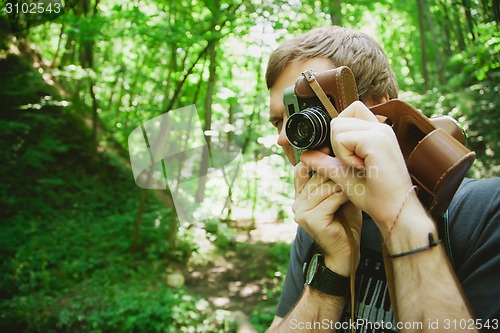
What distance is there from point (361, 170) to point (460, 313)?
395 mm

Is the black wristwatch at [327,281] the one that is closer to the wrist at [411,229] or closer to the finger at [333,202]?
the finger at [333,202]

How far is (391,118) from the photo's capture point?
100 cm

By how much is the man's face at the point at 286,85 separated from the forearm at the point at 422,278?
1.95ft

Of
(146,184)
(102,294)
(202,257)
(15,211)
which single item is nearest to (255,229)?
(202,257)

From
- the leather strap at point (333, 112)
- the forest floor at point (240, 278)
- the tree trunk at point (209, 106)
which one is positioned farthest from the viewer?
the tree trunk at point (209, 106)

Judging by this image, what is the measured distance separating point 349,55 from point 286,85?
275 mm

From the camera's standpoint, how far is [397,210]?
842 millimetres

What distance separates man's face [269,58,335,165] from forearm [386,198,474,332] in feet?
1.95

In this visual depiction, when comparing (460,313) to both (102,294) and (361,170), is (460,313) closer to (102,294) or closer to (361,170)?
(361,170)

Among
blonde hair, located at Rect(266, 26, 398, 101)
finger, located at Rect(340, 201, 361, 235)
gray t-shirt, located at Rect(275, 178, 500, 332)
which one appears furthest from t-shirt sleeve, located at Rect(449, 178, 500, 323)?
blonde hair, located at Rect(266, 26, 398, 101)

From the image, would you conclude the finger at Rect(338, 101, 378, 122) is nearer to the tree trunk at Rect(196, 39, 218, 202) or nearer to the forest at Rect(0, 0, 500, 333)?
the forest at Rect(0, 0, 500, 333)

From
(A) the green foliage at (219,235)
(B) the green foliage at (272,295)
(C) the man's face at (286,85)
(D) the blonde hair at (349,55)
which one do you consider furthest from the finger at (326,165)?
(A) the green foliage at (219,235)

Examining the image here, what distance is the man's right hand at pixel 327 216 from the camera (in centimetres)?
107

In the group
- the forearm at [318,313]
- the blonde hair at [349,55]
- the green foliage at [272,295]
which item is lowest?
the green foliage at [272,295]
